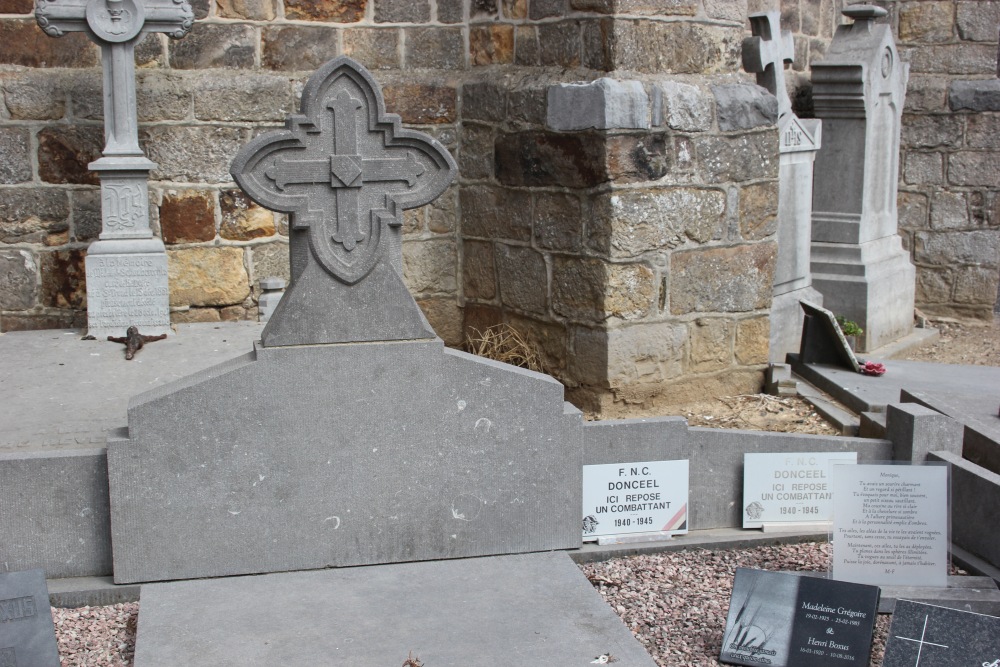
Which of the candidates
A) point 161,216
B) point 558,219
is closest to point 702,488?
point 558,219

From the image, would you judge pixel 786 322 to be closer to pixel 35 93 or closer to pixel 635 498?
pixel 635 498

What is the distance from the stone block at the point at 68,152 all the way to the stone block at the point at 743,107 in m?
3.19

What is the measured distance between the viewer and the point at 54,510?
3676 millimetres

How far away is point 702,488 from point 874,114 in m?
4.08

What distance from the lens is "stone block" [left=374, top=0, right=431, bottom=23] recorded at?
6.40m

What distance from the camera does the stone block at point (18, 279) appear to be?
6.01 meters

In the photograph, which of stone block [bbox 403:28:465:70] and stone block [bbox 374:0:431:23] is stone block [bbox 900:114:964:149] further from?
stone block [bbox 374:0:431:23]

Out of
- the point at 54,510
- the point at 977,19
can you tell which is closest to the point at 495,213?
the point at 54,510

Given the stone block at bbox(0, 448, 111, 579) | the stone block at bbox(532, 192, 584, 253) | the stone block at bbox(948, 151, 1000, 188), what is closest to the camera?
the stone block at bbox(0, 448, 111, 579)

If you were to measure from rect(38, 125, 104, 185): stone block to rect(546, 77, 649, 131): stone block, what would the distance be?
2.49 metres

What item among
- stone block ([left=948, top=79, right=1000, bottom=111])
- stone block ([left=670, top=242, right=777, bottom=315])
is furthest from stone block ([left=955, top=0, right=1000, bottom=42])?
stone block ([left=670, top=242, right=777, bottom=315])

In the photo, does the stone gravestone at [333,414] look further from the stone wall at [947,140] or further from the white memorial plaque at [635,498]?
the stone wall at [947,140]

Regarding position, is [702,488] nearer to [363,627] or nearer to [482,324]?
[363,627]

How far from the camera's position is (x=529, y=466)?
3.94 meters
